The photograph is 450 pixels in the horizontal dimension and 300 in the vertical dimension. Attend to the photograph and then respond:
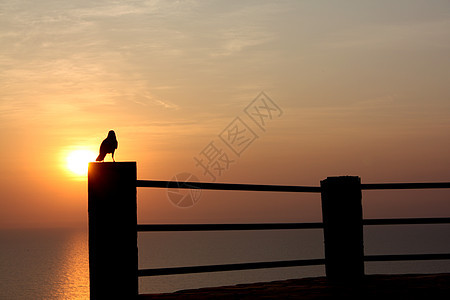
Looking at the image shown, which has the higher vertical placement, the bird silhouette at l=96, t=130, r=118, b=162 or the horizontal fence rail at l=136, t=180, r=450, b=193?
the bird silhouette at l=96, t=130, r=118, b=162

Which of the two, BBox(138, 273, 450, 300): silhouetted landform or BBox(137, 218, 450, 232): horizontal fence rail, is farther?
BBox(137, 218, 450, 232): horizontal fence rail

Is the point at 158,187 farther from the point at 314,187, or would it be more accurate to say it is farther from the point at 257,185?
the point at 314,187

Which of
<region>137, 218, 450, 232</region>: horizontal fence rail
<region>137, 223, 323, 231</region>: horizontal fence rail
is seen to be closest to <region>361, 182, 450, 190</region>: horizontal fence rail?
<region>137, 218, 450, 232</region>: horizontal fence rail


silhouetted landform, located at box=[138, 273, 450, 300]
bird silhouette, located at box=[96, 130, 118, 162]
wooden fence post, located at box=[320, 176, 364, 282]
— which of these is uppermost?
bird silhouette, located at box=[96, 130, 118, 162]

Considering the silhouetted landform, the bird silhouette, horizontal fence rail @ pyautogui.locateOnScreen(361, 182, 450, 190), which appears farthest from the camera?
horizontal fence rail @ pyautogui.locateOnScreen(361, 182, 450, 190)

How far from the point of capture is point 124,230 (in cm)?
701

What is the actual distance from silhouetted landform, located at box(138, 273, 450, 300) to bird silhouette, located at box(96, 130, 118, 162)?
1812 millimetres

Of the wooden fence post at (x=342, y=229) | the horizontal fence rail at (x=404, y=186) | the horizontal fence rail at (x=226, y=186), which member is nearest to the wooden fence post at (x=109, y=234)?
the horizontal fence rail at (x=226, y=186)

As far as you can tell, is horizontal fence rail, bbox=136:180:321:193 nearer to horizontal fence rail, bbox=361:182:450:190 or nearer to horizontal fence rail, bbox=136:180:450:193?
horizontal fence rail, bbox=136:180:450:193

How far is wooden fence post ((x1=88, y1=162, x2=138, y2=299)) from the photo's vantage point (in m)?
6.96

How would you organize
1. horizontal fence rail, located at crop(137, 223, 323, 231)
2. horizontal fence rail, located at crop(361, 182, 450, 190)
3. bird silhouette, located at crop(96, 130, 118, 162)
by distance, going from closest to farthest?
horizontal fence rail, located at crop(137, 223, 323, 231)
bird silhouette, located at crop(96, 130, 118, 162)
horizontal fence rail, located at crop(361, 182, 450, 190)

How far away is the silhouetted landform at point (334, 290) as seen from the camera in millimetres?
6850

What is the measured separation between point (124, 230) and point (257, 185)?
1.75 m

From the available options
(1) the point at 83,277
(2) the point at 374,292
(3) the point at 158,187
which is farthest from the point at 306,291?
(1) the point at 83,277
